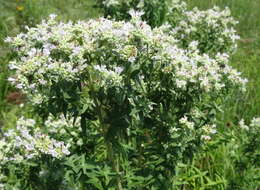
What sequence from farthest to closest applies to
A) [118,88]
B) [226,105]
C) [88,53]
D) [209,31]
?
[226,105]
[209,31]
[88,53]
[118,88]

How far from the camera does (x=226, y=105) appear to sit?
17.9 ft

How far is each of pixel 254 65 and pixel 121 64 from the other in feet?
16.2

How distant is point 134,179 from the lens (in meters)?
3.28

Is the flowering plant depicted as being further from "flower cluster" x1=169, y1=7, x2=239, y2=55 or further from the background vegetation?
"flower cluster" x1=169, y1=7, x2=239, y2=55

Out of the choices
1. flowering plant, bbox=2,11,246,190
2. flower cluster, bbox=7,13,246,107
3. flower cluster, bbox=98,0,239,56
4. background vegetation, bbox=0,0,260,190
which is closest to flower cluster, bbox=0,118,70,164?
flowering plant, bbox=2,11,246,190

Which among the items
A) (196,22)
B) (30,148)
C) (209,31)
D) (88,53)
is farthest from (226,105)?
(30,148)

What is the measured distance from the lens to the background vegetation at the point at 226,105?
12.8 ft

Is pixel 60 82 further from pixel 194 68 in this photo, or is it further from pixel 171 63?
pixel 194 68

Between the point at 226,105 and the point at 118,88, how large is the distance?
136 inches

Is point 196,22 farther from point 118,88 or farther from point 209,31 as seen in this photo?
point 118,88

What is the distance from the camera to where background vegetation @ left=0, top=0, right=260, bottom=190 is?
390cm

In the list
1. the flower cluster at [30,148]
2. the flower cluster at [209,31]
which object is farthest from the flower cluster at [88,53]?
the flower cluster at [209,31]

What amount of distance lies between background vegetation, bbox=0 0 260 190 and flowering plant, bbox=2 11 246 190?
42 cm

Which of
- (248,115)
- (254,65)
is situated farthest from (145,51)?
(254,65)
